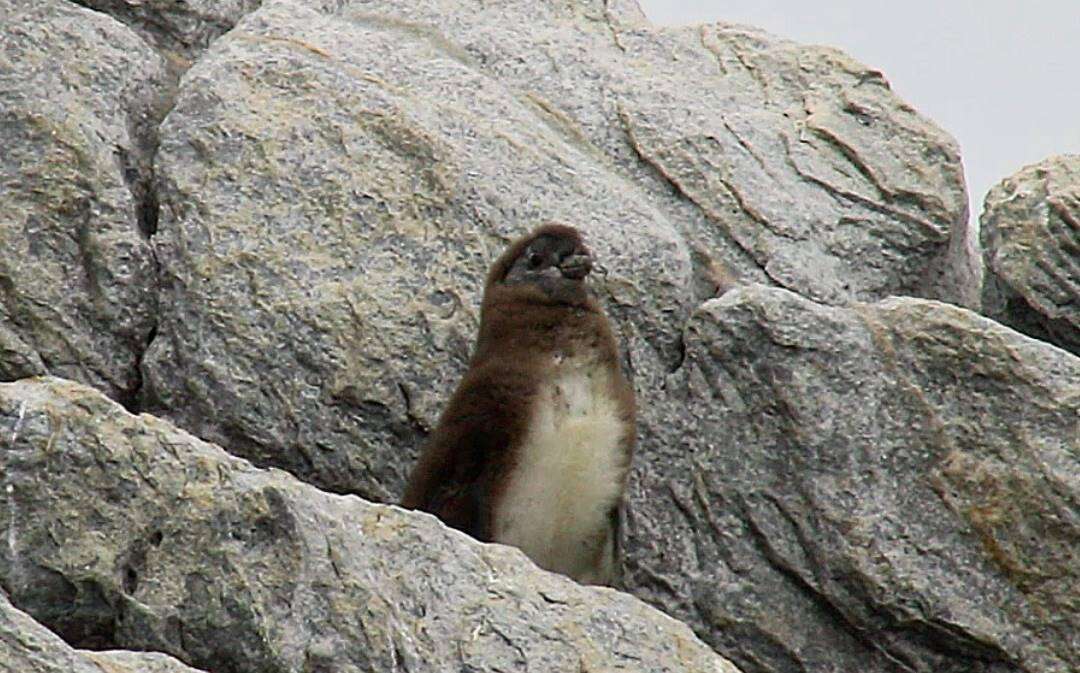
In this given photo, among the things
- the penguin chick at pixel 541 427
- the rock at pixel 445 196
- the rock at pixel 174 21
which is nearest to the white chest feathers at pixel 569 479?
the penguin chick at pixel 541 427

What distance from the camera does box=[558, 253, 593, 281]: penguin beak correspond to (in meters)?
12.1

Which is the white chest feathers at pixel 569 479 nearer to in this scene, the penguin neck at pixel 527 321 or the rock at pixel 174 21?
the penguin neck at pixel 527 321

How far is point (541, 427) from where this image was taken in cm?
1172

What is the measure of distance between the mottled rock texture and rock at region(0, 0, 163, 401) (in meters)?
0.01

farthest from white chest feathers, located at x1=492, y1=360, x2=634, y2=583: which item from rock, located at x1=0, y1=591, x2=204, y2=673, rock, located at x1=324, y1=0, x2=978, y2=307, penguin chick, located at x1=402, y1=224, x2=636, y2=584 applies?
rock, located at x1=0, y1=591, x2=204, y2=673

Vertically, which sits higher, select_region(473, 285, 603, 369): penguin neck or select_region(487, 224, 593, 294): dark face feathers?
select_region(487, 224, 593, 294): dark face feathers

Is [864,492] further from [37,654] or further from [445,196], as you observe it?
[37,654]

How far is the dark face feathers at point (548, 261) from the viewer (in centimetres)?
1209

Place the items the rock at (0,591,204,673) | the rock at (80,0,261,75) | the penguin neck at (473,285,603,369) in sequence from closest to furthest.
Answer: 1. the rock at (0,591,204,673)
2. the penguin neck at (473,285,603,369)
3. the rock at (80,0,261,75)

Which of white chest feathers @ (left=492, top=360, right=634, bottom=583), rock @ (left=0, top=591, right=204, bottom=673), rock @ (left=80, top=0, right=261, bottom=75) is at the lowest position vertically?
white chest feathers @ (left=492, top=360, right=634, bottom=583)

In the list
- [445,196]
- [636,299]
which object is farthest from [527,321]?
[445,196]

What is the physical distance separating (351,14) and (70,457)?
5670mm

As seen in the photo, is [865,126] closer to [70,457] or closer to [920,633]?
[920,633]

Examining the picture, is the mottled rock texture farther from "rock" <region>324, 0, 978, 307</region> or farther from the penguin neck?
the penguin neck
